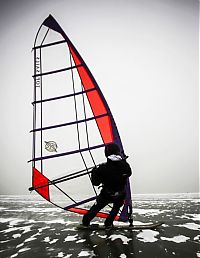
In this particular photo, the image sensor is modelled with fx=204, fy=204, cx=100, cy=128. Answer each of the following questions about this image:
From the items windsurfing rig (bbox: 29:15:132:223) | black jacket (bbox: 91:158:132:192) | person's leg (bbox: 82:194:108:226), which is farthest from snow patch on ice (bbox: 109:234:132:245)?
windsurfing rig (bbox: 29:15:132:223)

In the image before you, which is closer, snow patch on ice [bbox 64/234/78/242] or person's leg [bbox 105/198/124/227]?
snow patch on ice [bbox 64/234/78/242]

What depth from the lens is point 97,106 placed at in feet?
12.7

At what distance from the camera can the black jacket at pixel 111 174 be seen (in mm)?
2924

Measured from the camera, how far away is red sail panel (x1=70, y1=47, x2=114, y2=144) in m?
3.77

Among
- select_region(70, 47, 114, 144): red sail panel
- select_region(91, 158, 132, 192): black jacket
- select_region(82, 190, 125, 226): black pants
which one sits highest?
select_region(70, 47, 114, 144): red sail panel

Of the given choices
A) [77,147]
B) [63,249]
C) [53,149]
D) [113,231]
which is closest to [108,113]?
[77,147]

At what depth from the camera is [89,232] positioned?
310 cm

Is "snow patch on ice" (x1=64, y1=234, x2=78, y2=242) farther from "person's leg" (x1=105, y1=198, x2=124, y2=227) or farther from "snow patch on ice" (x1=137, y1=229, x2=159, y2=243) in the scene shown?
"snow patch on ice" (x1=137, y1=229, x2=159, y2=243)

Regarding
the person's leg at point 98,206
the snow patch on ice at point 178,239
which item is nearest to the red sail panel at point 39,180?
the person's leg at point 98,206

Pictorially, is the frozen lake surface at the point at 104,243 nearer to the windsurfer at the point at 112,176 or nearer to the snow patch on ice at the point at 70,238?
the snow patch on ice at the point at 70,238

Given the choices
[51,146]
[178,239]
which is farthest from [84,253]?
[51,146]

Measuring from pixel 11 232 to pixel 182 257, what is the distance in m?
2.63

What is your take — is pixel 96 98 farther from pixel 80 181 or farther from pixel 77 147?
pixel 80 181

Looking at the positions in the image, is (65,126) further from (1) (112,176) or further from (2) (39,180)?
(1) (112,176)
